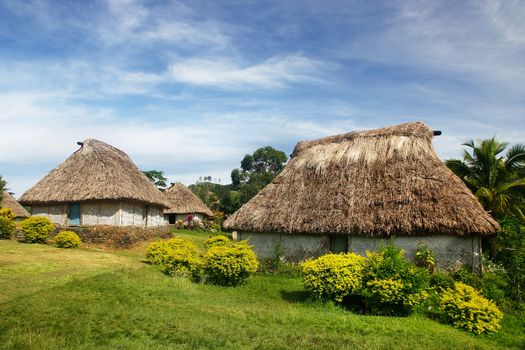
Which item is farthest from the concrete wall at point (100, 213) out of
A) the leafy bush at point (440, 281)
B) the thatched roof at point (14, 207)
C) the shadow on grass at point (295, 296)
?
the leafy bush at point (440, 281)

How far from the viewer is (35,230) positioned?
63.6ft

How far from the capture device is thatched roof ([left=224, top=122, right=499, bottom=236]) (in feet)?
45.6

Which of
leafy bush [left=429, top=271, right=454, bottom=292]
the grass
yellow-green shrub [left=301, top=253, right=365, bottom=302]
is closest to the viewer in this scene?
the grass

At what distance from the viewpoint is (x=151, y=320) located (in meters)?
8.34

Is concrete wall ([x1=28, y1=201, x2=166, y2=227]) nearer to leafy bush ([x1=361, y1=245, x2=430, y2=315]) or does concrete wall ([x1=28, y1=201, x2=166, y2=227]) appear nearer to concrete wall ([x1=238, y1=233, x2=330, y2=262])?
concrete wall ([x1=238, y1=233, x2=330, y2=262])

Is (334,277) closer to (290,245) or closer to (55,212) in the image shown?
(290,245)

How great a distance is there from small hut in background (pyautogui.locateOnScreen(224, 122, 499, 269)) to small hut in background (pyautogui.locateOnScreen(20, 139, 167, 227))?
25.7 ft

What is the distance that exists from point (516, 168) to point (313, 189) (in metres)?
8.99

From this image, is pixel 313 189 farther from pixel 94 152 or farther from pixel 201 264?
pixel 94 152

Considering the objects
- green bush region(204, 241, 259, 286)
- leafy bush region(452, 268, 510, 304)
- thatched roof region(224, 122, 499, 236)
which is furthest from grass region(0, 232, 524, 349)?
thatched roof region(224, 122, 499, 236)

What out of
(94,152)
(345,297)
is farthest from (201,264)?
(94,152)

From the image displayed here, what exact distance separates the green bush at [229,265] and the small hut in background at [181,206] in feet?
83.7

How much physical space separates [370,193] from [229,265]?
6.31 m

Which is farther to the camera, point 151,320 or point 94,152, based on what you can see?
point 94,152
